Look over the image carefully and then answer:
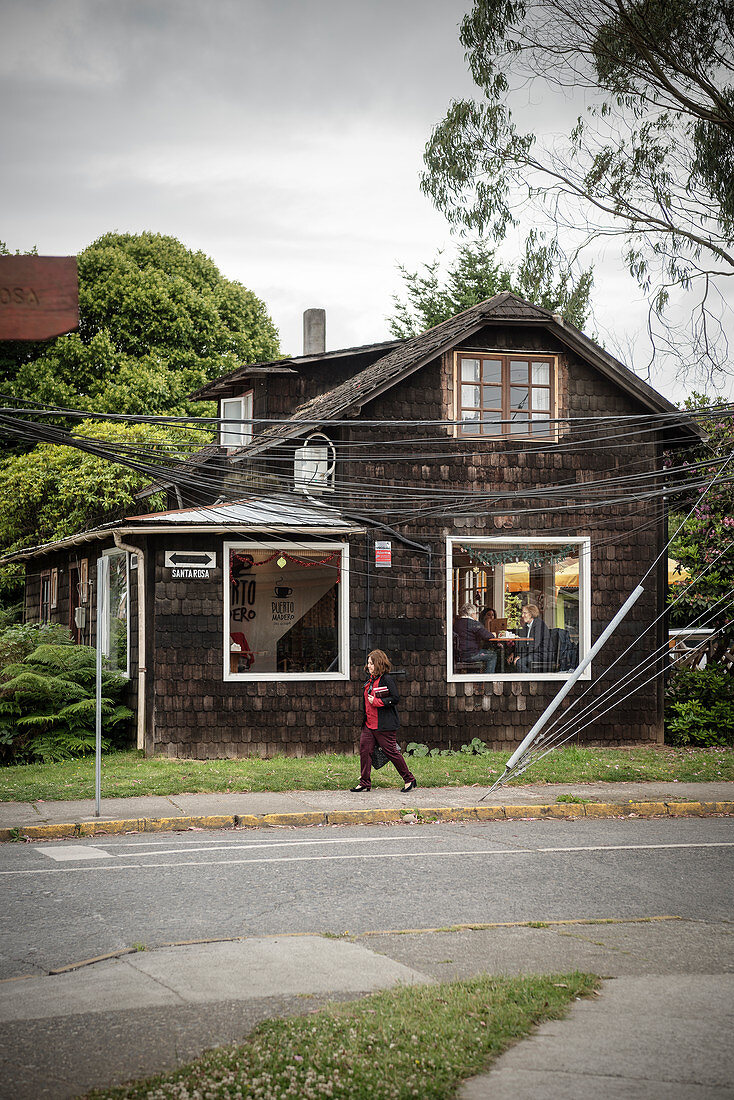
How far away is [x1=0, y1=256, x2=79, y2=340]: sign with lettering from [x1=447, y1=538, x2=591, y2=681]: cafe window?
591 inches

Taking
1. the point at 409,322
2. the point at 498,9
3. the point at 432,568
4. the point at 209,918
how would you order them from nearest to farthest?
the point at 209,918
the point at 432,568
the point at 498,9
the point at 409,322

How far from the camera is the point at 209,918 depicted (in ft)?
25.6

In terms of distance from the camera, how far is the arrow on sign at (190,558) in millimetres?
16844

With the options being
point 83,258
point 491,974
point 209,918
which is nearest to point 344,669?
point 209,918

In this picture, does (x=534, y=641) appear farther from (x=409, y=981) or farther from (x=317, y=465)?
(x=409, y=981)

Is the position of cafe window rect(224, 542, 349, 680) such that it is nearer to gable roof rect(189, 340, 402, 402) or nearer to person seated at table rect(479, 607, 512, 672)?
person seated at table rect(479, 607, 512, 672)

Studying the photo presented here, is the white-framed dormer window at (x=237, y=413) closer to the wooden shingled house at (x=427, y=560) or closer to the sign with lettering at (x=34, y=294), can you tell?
the wooden shingled house at (x=427, y=560)

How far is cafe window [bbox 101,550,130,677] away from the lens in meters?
18.4

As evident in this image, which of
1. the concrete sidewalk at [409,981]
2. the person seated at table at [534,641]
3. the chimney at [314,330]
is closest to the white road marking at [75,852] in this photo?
the concrete sidewalk at [409,981]

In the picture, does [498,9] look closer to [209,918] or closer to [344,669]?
[344,669]

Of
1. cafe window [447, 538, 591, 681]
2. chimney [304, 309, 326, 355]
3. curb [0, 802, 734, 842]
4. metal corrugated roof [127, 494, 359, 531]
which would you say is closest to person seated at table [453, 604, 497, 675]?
cafe window [447, 538, 591, 681]

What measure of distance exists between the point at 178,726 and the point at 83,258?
25.9 m

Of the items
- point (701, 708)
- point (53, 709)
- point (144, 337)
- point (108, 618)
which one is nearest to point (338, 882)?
point (53, 709)

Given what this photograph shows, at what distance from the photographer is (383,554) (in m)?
17.8
